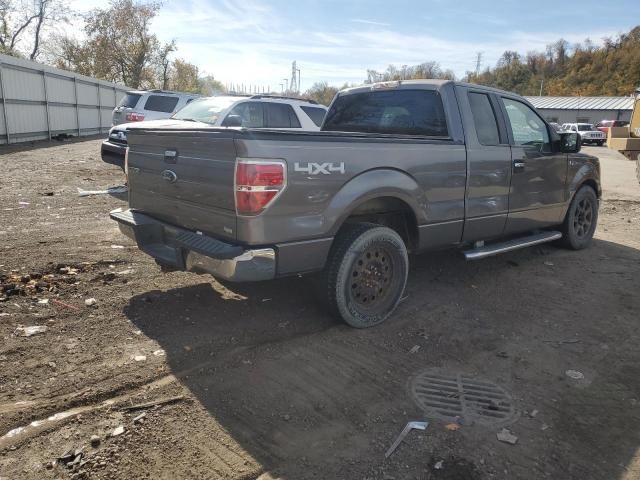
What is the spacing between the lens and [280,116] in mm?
9797

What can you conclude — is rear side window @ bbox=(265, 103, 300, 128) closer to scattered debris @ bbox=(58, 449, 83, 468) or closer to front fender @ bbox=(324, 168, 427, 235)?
front fender @ bbox=(324, 168, 427, 235)

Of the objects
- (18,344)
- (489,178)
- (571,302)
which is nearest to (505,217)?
(489,178)

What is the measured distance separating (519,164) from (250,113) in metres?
5.43

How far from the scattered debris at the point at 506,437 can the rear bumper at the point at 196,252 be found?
1741 millimetres

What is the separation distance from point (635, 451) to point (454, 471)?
42.7 inches

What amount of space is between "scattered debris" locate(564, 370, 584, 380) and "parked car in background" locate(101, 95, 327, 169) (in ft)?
21.2

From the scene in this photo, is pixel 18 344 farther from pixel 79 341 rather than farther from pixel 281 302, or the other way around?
pixel 281 302

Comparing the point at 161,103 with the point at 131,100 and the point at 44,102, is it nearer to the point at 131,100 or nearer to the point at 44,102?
the point at 131,100

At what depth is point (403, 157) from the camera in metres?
4.16

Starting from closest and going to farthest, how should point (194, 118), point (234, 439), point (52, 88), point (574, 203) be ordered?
1. point (234, 439)
2. point (574, 203)
3. point (194, 118)
4. point (52, 88)

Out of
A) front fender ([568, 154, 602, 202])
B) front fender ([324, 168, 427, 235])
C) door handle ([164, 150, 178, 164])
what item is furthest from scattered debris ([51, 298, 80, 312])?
front fender ([568, 154, 602, 202])

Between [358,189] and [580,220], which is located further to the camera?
[580,220]

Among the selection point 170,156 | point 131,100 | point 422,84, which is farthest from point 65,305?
point 131,100

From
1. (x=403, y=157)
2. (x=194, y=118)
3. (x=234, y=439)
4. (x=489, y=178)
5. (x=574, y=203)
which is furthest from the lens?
(x=194, y=118)
